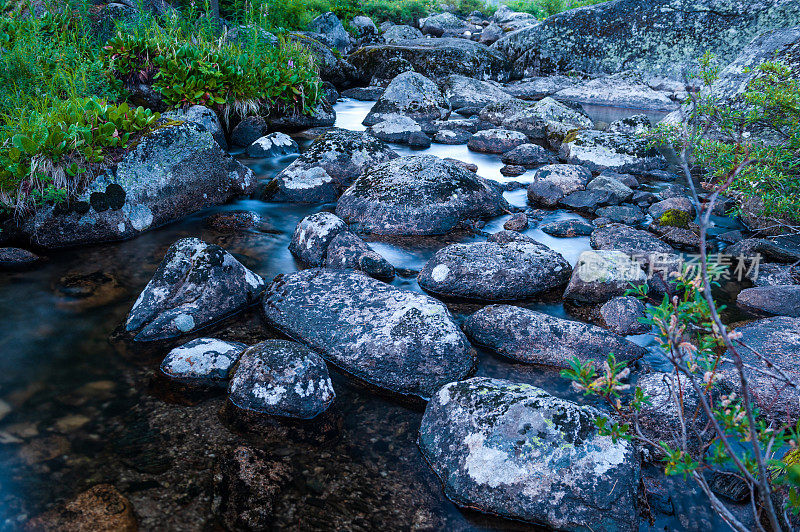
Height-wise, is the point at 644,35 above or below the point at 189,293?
above

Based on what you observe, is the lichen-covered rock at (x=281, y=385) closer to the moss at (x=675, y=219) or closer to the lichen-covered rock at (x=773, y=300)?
the lichen-covered rock at (x=773, y=300)

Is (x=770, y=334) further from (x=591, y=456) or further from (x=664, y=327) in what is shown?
(x=664, y=327)

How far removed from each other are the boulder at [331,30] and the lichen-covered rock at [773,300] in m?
21.8

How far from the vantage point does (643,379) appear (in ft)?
13.1

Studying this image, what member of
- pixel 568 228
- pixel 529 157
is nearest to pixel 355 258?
pixel 568 228

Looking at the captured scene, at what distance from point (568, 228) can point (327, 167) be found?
423 cm

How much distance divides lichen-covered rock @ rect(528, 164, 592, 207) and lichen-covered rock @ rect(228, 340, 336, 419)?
5892 mm

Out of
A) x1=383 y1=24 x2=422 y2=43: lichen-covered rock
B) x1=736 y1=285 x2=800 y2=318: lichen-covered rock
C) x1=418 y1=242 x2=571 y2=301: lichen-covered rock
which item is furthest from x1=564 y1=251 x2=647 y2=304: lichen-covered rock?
x1=383 y1=24 x2=422 y2=43: lichen-covered rock

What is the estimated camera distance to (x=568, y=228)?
767 centimetres

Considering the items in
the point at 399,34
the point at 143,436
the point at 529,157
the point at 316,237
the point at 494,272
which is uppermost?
the point at 494,272

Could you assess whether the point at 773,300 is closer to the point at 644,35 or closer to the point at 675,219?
the point at 675,219

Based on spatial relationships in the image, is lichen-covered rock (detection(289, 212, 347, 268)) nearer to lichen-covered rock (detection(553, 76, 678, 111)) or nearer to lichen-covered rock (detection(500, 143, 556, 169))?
lichen-covered rock (detection(500, 143, 556, 169))

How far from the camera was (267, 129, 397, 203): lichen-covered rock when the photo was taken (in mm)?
8508

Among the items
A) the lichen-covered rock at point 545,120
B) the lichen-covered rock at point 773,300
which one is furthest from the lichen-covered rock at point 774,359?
the lichen-covered rock at point 545,120
